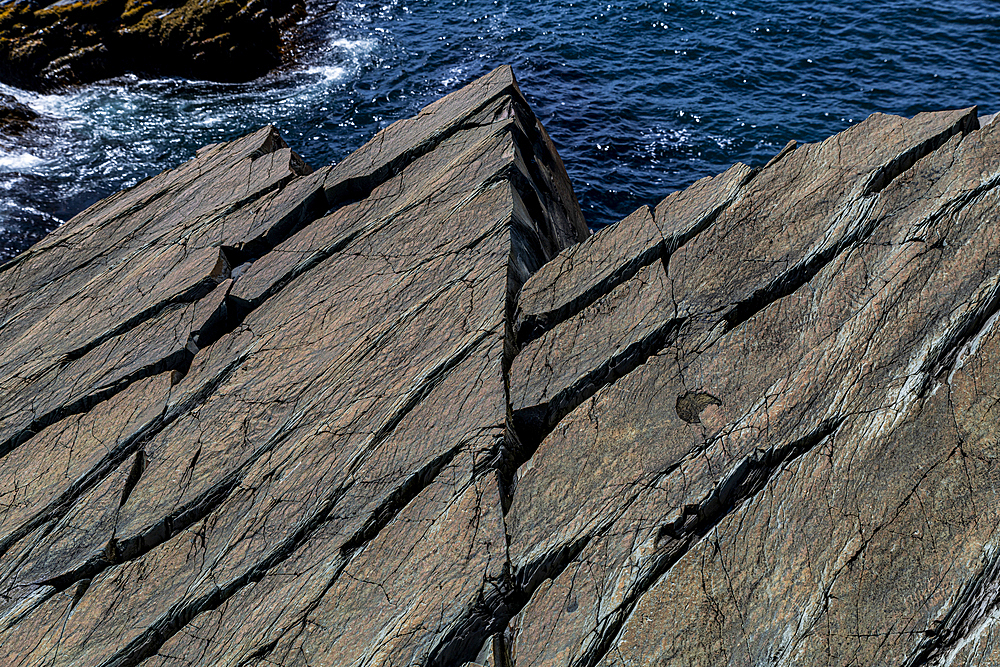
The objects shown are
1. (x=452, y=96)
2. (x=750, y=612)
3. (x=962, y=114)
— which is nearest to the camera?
(x=750, y=612)

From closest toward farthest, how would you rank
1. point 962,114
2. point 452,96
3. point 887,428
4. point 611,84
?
point 887,428, point 962,114, point 452,96, point 611,84

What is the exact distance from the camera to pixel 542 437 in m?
5.97

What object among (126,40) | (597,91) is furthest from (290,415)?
(126,40)

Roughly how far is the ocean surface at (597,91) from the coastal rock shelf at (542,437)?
30.4ft

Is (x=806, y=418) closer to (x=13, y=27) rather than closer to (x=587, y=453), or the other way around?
(x=587, y=453)

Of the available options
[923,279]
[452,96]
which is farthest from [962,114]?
[452,96]

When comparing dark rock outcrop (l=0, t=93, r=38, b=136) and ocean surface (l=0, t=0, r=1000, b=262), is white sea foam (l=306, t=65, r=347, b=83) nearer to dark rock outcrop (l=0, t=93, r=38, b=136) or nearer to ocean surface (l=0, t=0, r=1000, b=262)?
ocean surface (l=0, t=0, r=1000, b=262)

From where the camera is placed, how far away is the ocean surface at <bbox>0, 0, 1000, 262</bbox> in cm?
1766

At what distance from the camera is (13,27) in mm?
21219

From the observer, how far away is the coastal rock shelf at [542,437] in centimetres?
477

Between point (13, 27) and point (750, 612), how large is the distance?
2585 cm

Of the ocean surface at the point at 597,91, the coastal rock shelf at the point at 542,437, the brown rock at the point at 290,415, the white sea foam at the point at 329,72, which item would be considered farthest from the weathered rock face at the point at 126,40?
the coastal rock shelf at the point at 542,437

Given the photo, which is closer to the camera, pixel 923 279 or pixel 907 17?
pixel 923 279

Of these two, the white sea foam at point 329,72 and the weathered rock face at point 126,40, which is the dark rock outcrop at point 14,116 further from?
the white sea foam at point 329,72
